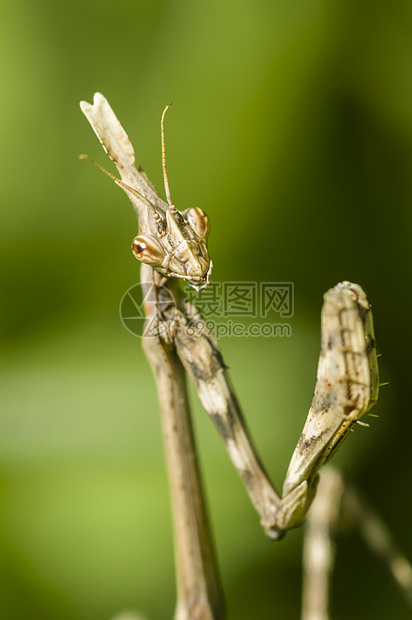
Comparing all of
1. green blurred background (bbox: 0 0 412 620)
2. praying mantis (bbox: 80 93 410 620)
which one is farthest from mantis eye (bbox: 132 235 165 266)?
green blurred background (bbox: 0 0 412 620)

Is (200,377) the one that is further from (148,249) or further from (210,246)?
(210,246)

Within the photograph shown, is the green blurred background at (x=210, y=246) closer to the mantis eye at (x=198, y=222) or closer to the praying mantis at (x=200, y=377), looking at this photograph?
the praying mantis at (x=200, y=377)

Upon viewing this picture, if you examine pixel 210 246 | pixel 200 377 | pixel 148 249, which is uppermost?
pixel 210 246

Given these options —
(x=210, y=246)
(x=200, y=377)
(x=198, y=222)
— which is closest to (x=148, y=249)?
(x=198, y=222)

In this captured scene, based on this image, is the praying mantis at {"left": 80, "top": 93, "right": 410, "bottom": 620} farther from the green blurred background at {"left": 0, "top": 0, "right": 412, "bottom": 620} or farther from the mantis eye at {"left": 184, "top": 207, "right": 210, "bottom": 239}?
the green blurred background at {"left": 0, "top": 0, "right": 412, "bottom": 620}

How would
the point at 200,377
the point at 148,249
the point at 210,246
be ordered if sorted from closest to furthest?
1. the point at 148,249
2. the point at 200,377
3. the point at 210,246

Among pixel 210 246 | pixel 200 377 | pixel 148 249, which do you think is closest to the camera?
pixel 148 249
